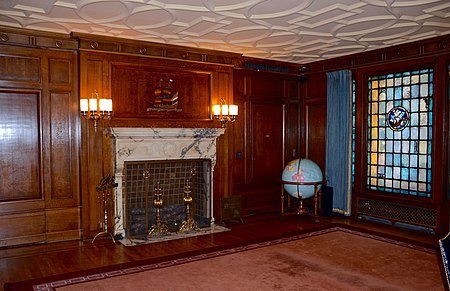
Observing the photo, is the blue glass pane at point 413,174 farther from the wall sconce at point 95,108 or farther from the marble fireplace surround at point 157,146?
the wall sconce at point 95,108

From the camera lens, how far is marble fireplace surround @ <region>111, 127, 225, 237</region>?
5.98m

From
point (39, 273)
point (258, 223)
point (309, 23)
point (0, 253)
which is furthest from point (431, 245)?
point (0, 253)

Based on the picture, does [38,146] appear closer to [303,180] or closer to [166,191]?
[166,191]

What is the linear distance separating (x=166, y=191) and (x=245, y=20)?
3.06 m

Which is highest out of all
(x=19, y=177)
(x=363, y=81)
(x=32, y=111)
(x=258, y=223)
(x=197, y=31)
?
(x=197, y=31)

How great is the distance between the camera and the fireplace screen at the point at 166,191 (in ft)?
20.5

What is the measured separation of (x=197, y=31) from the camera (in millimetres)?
5637

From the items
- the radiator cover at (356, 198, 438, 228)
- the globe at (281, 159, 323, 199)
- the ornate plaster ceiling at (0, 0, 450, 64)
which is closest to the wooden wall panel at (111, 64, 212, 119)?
the ornate plaster ceiling at (0, 0, 450, 64)

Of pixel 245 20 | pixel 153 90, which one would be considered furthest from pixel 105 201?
pixel 245 20

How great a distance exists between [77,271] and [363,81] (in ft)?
18.8

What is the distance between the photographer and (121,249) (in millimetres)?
5512

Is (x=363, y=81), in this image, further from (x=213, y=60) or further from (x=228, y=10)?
(x=228, y=10)

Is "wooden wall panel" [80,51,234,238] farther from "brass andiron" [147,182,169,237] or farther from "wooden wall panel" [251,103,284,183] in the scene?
"wooden wall panel" [251,103,284,183]

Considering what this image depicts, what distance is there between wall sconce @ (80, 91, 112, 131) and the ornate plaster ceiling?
972mm
